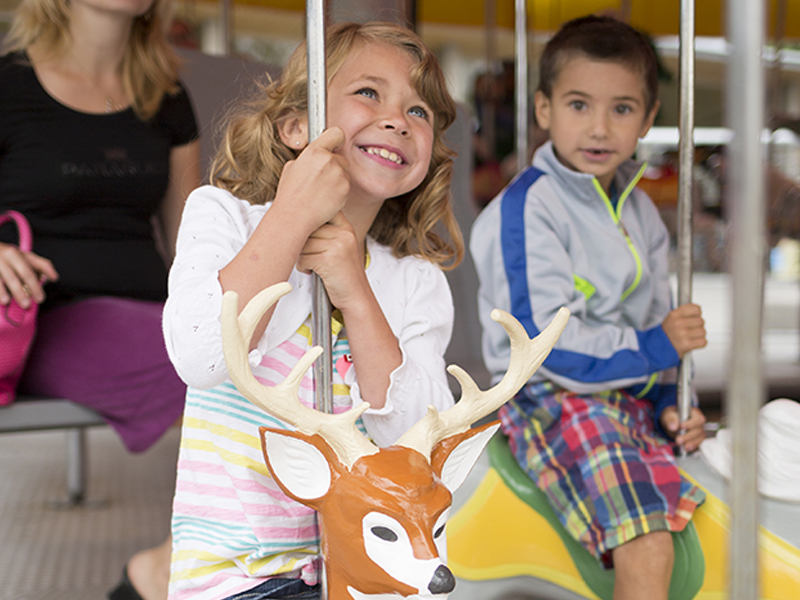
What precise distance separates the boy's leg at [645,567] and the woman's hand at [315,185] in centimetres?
48

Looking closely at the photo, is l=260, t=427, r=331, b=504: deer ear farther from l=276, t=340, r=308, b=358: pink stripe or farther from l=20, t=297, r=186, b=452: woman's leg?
l=20, t=297, r=186, b=452: woman's leg

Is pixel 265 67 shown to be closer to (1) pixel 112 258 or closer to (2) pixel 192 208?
(1) pixel 112 258

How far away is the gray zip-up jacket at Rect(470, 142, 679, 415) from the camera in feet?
2.95

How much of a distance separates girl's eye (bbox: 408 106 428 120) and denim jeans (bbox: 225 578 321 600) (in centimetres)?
41

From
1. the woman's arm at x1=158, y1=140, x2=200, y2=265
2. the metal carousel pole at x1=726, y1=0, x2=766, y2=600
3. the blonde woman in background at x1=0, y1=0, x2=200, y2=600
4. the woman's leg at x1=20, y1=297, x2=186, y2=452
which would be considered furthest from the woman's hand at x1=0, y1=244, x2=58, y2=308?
the metal carousel pole at x1=726, y1=0, x2=766, y2=600

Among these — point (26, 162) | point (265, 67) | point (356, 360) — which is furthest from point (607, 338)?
point (265, 67)

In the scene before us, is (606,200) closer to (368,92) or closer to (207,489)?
(368,92)

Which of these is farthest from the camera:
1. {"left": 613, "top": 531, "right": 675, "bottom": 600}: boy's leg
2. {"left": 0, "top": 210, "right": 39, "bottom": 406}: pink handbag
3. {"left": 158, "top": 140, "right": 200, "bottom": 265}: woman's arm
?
{"left": 158, "top": 140, "right": 200, "bottom": 265}: woman's arm

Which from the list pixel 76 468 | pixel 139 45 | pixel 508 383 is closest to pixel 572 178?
pixel 508 383

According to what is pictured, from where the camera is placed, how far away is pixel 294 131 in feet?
2.33

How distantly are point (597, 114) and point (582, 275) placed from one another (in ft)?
0.68

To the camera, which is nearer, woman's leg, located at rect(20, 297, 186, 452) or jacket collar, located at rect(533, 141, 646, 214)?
Result: jacket collar, located at rect(533, 141, 646, 214)

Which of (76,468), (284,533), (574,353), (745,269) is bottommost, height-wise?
(76,468)

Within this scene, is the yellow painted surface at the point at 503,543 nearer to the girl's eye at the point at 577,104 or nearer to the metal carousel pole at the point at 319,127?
the metal carousel pole at the point at 319,127
